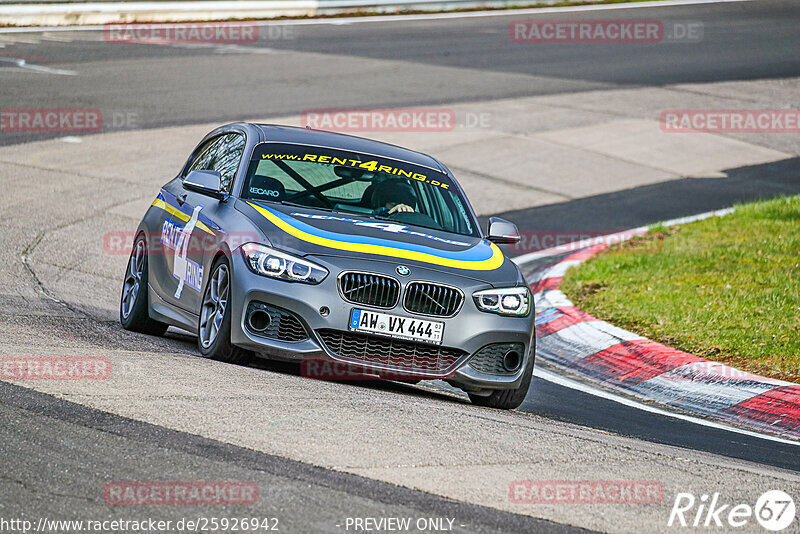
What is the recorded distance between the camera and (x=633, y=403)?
28.9ft

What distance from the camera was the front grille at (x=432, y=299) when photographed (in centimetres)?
741

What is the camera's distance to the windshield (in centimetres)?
846

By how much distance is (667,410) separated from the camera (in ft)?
28.7

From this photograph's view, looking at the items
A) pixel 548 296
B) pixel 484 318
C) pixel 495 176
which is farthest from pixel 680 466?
pixel 495 176

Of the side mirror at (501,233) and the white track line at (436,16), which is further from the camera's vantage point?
the white track line at (436,16)

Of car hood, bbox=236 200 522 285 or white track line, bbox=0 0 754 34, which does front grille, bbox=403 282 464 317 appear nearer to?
car hood, bbox=236 200 522 285

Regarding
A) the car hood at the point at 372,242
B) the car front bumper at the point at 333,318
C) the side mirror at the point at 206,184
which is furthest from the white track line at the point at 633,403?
the side mirror at the point at 206,184

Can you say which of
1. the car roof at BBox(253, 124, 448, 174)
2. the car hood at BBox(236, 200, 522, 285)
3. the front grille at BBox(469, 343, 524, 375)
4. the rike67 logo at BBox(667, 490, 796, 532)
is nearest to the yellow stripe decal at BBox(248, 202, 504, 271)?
the car hood at BBox(236, 200, 522, 285)

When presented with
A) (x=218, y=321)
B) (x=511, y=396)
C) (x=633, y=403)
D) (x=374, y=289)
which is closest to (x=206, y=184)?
(x=218, y=321)

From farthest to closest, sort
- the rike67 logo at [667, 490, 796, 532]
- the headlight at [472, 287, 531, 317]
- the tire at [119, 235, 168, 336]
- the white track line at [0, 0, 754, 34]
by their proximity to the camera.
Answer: the white track line at [0, 0, 754, 34] → the tire at [119, 235, 168, 336] → the headlight at [472, 287, 531, 317] → the rike67 logo at [667, 490, 796, 532]

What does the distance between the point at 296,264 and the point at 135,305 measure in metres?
2.38

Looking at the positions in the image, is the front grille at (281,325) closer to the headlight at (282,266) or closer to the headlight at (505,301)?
the headlight at (282,266)

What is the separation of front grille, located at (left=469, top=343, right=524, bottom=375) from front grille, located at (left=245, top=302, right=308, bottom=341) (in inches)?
43.1

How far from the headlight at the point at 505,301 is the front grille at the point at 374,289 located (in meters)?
0.54
